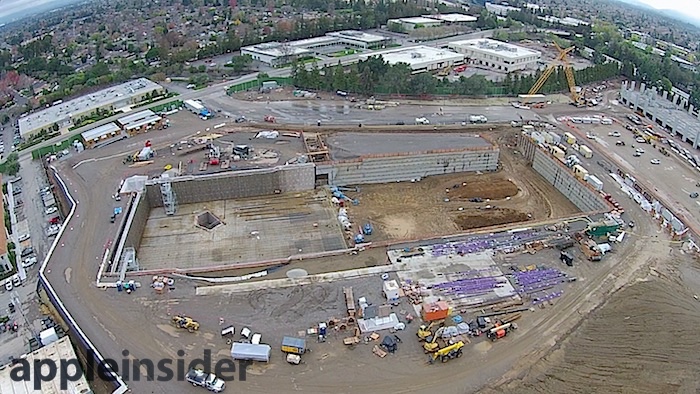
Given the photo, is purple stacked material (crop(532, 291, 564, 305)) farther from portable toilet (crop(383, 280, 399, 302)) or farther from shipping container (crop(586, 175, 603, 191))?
shipping container (crop(586, 175, 603, 191))

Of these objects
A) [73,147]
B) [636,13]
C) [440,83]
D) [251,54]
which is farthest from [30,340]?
[636,13]

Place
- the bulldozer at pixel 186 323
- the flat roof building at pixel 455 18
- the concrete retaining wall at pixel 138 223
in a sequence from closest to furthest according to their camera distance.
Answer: the bulldozer at pixel 186 323
the concrete retaining wall at pixel 138 223
the flat roof building at pixel 455 18

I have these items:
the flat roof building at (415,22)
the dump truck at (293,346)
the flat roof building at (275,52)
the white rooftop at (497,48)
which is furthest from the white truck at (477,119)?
the flat roof building at (415,22)

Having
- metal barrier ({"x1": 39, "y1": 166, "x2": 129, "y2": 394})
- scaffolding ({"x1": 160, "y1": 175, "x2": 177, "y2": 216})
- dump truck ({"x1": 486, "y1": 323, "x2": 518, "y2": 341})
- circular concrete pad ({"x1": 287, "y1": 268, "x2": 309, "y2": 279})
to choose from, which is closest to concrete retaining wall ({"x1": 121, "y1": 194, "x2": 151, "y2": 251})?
scaffolding ({"x1": 160, "y1": 175, "x2": 177, "y2": 216})

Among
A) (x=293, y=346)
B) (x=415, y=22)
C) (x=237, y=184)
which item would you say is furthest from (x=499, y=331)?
(x=415, y=22)

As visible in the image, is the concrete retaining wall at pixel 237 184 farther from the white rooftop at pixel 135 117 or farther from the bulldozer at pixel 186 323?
the bulldozer at pixel 186 323

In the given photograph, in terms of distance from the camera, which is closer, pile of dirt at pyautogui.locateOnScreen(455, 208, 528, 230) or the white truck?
pile of dirt at pyautogui.locateOnScreen(455, 208, 528, 230)
